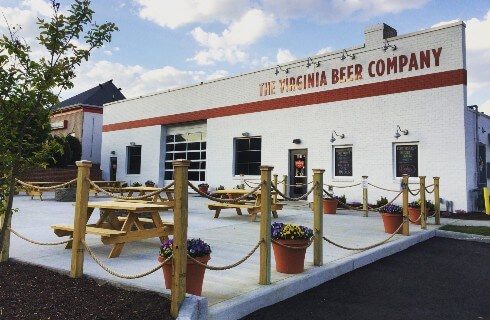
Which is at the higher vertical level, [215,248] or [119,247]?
[119,247]

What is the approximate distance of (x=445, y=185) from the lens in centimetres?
1348

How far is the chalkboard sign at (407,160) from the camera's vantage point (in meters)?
14.3

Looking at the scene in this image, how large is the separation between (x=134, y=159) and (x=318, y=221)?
73.0 ft

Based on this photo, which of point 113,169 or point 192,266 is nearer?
point 192,266

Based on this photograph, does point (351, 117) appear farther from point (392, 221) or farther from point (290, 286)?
point (290, 286)

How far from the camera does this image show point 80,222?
16.2ft

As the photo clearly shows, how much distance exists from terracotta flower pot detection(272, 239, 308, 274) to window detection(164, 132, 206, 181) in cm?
1716

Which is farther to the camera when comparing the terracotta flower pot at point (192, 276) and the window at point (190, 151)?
the window at point (190, 151)

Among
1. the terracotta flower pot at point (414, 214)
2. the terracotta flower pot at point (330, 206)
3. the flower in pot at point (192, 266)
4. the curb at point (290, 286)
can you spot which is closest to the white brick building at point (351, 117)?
the terracotta flower pot at point (330, 206)

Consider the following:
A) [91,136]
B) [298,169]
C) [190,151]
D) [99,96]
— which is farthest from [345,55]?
[99,96]

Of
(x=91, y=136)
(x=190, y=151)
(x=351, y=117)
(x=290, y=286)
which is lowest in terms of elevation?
(x=290, y=286)

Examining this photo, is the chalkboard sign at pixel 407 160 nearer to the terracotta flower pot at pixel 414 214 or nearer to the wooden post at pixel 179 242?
the terracotta flower pot at pixel 414 214

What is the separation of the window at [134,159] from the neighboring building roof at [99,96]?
9393 millimetres

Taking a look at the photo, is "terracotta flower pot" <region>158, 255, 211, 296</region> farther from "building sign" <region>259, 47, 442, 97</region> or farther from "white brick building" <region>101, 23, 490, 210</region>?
"building sign" <region>259, 47, 442, 97</region>
